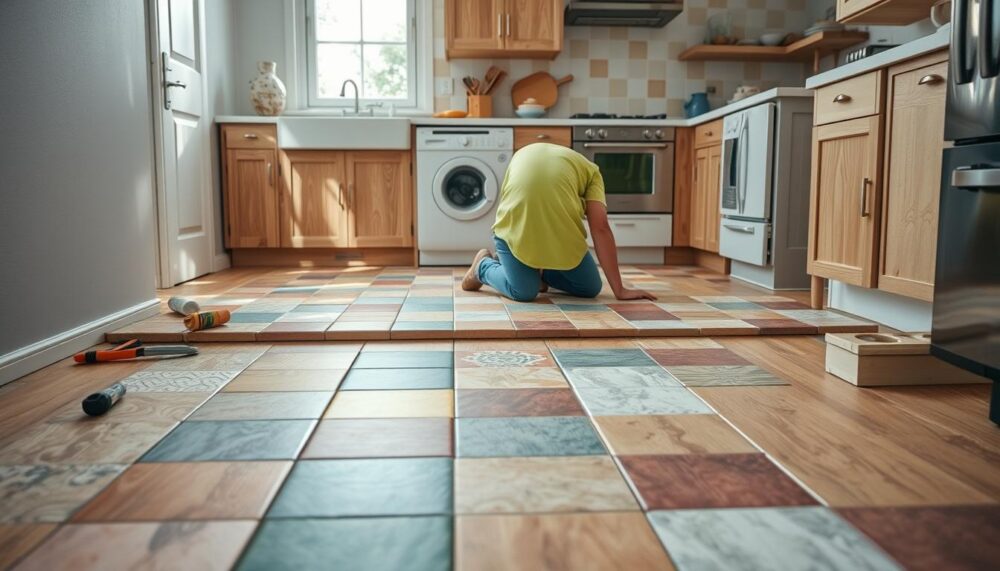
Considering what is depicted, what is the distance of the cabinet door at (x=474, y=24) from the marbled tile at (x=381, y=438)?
12.7 feet

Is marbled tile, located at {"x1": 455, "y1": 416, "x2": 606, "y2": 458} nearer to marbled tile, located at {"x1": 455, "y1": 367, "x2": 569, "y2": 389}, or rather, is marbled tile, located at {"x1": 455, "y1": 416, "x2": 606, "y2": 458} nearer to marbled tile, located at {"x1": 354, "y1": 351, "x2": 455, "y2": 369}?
marbled tile, located at {"x1": 455, "y1": 367, "x2": 569, "y2": 389}

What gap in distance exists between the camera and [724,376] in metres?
2.07

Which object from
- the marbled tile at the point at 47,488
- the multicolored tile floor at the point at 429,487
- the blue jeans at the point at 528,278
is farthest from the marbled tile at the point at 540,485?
the blue jeans at the point at 528,278

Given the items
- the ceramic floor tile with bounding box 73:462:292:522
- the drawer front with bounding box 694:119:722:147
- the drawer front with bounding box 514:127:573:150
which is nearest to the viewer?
the ceramic floor tile with bounding box 73:462:292:522

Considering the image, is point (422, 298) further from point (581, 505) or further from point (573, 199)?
point (581, 505)

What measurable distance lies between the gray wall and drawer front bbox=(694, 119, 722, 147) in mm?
3025

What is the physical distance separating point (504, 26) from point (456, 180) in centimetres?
104

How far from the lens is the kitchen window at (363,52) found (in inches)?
214

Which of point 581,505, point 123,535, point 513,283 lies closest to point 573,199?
point 513,283

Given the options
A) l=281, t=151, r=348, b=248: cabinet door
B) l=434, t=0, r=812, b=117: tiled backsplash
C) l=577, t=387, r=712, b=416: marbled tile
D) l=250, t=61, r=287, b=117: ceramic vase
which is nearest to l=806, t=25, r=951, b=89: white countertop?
l=577, t=387, r=712, b=416: marbled tile

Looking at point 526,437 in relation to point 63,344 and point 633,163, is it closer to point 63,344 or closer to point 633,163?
point 63,344

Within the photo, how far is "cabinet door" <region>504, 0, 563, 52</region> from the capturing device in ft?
16.6

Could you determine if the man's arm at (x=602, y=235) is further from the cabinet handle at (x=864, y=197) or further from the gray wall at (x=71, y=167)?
the gray wall at (x=71, y=167)

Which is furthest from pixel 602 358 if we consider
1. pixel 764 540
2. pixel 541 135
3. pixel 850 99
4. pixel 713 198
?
pixel 541 135
